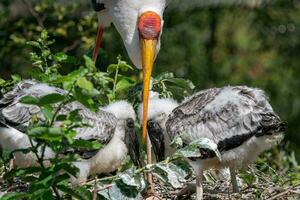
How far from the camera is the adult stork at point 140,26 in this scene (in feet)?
22.7

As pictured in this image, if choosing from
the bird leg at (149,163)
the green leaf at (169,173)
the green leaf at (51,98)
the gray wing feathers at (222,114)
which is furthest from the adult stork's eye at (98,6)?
the green leaf at (51,98)

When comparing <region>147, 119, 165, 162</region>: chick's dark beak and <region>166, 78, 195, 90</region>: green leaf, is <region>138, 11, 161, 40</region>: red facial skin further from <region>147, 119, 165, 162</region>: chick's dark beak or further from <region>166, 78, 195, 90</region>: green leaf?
<region>147, 119, 165, 162</region>: chick's dark beak

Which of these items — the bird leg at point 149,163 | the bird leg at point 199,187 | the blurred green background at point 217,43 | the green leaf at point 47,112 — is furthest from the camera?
the blurred green background at point 217,43

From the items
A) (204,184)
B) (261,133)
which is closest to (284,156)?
(204,184)

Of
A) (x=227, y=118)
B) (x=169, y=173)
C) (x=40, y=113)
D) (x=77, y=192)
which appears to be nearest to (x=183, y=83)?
(x=227, y=118)

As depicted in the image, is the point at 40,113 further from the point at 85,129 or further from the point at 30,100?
the point at 30,100

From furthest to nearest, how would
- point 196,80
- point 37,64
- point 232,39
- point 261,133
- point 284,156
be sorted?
1. point 232,39
2. point 196,80
3. point 284,156
4. point 37,64
5. point 261,133

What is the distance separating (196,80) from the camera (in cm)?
1075

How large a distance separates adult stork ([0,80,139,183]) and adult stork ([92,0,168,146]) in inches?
5.5

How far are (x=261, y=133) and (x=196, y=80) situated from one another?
484 cm

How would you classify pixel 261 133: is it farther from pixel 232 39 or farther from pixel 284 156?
pixel 232 39

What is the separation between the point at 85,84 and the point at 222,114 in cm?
160

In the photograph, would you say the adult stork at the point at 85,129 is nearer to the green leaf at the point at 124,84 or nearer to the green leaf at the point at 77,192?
the green leaf at the point at 124,84

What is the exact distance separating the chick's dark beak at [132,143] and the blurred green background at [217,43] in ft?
11.5
